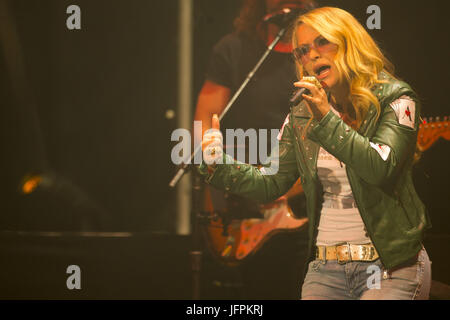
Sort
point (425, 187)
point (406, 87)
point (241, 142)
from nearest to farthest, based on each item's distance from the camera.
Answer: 1. point (406, 87)
2. point (425, 187)
3. point (241, 142)

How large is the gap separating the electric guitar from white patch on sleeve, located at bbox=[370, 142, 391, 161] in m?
1.05

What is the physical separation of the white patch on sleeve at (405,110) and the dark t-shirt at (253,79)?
1021 millimetres

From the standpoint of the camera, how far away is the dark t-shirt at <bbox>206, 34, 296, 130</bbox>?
2674 millimetres

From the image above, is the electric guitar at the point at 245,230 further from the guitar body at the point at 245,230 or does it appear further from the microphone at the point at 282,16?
the microphone at the point at 282,16

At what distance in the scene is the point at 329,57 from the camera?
188 centimetres

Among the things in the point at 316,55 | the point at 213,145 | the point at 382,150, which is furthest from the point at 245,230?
the point at 382,150

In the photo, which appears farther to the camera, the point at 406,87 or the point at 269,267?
the point at 269,267

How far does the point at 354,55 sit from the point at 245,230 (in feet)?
3.92

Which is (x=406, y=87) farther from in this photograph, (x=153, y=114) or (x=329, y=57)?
(x=153, y=114)

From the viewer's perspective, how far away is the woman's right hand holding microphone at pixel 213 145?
1764 millimetres

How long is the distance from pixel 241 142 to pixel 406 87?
1129 millimetres

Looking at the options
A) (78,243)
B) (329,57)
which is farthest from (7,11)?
(329,57)

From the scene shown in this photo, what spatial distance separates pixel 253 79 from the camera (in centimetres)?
269

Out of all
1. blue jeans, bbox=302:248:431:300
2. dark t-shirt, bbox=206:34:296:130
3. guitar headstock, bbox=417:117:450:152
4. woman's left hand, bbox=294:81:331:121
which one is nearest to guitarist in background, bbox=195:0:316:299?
dark t-shirt, bbox=206:34:296:130
